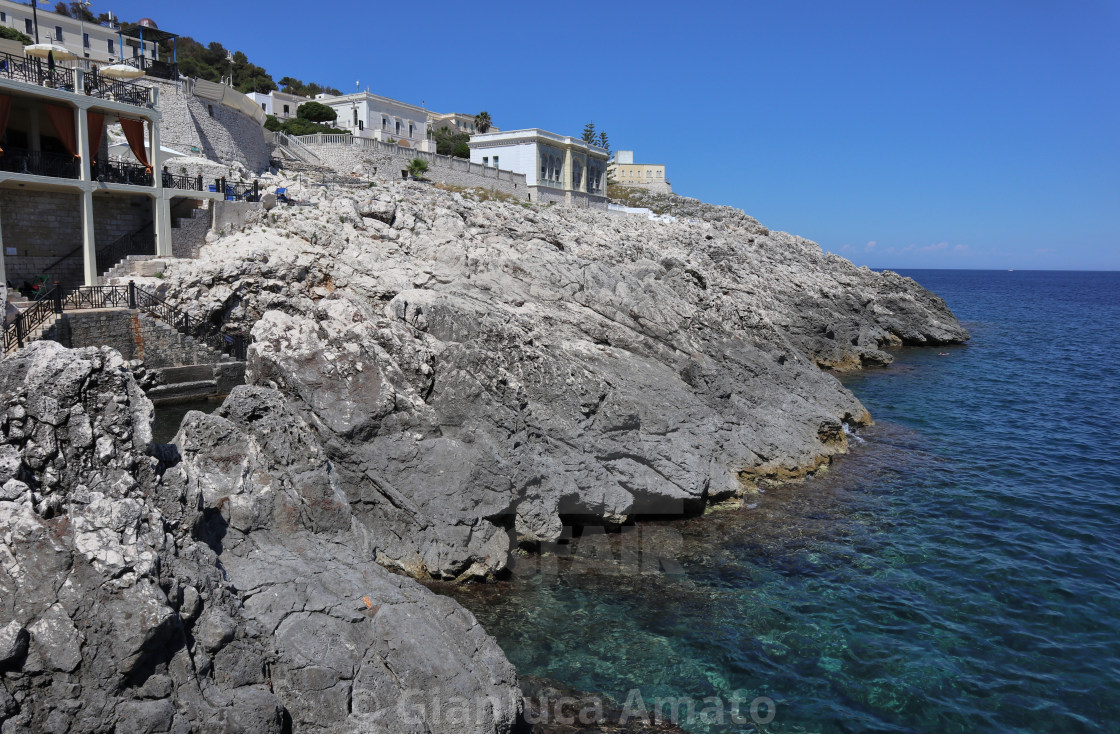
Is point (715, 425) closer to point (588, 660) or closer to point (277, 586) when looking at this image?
point (588, 660)

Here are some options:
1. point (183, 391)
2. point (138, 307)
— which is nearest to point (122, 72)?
point (138, 307)

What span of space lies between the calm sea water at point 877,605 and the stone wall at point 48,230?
26733 millimetres

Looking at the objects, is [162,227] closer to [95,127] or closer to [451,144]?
[95,127]

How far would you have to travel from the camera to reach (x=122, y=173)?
31875 millimetres

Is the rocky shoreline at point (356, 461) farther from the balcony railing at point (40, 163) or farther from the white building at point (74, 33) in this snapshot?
the white building at point (74, 33)

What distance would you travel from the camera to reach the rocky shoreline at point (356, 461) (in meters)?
7.60

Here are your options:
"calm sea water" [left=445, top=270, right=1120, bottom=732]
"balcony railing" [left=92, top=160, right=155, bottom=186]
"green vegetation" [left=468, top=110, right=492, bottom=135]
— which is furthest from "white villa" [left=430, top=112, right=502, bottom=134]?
"calm sea water" [left=445, top=270, right=1120, bottom=732]

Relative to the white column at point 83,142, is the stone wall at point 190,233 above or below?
below

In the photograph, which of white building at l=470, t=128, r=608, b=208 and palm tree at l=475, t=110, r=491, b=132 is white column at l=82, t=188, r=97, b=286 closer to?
white building at l=470, t=128, r=608, b=208

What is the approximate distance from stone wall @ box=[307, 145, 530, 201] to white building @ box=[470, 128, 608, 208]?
5.64 metres

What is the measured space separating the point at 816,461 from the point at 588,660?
1369 centimetres

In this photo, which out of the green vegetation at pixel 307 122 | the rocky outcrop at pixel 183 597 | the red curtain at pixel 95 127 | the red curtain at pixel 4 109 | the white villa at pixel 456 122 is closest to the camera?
the rocky outcrop at pixel 183 597

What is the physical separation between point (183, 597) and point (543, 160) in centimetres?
6550

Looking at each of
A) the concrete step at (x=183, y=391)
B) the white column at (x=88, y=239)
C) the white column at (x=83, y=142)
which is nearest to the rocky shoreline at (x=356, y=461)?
the concrete step at (x=183, y=391)
